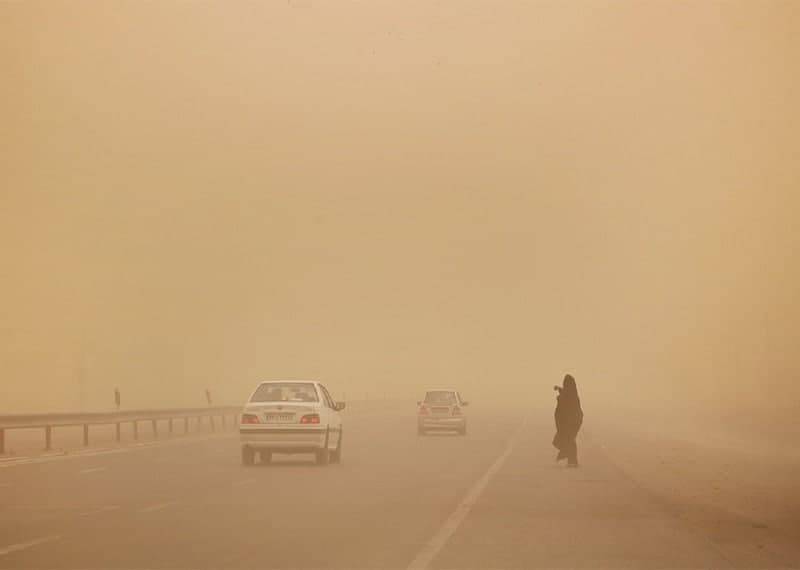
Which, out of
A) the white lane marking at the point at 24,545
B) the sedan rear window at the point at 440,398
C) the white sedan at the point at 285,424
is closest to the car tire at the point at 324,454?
the white sedan at the point at 285,424

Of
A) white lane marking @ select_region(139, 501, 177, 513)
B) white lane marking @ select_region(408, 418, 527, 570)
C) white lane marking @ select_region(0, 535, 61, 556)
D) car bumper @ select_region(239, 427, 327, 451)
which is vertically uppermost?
car bumper @ select_region(239, 427, 327, 451)

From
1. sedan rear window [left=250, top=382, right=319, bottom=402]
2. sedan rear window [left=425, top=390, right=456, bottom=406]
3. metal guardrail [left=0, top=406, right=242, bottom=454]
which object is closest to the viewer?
sedan rear window [left=250, top=382, right=319, bottom=402]

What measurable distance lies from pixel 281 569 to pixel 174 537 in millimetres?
3346

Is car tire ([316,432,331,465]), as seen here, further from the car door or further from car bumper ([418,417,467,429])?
car bumper ([418,417,467,429])

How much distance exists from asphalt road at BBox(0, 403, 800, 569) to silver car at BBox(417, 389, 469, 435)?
21.0 metres

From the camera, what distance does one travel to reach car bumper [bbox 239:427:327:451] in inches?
1254

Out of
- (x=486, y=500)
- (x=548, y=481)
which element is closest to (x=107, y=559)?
(x=486, y=500)

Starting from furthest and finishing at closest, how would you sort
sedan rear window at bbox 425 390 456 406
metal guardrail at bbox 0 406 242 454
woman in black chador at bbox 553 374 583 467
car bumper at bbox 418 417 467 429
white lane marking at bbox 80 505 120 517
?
sedan rear window at bbox 425 390 456 406 < car bumper at bbox 418 417 467 429 < metal guardrail at bbox 0 406 242 454 < woman in black chador at bbox 553 374 583 467 < white lane marking at bbox 80 505 120 517

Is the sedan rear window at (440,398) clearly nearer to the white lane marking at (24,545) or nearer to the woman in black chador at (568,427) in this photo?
the woman in black chador at (568,427)

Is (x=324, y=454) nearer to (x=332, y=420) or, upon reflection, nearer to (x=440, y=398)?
(x=332, y=420)

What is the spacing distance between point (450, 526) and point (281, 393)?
51.3ft

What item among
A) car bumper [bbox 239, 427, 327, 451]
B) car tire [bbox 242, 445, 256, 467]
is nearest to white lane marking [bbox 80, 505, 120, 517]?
car bumper [bbox 239, 427, 327, 451]

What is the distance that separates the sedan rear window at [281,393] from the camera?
108ft

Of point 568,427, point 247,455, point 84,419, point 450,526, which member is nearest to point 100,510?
point 450,526
